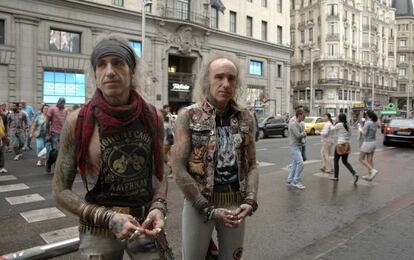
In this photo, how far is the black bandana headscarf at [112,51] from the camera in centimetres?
207

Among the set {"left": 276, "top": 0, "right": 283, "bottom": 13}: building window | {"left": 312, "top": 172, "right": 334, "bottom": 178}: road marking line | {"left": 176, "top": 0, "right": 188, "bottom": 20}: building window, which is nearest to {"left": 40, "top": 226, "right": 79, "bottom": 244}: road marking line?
{"left": 312, "top": 172, "right": 334, "bottom": 178}: road marking line

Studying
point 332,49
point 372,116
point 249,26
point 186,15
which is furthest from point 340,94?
point 372,116

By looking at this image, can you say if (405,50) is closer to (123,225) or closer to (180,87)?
(180,87)

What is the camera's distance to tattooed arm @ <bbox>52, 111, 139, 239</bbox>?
1928 millimetres

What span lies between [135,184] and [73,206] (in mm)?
337

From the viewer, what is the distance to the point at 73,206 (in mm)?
2012

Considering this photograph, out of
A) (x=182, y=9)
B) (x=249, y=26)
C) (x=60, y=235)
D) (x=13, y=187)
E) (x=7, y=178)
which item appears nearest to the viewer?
(x=60, y=235)

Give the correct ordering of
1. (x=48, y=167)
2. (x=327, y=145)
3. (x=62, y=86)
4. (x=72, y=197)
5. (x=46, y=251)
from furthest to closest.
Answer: (x=62, y=86) → (x=327, y=145) → (x=48, y=167) → (x=46, y=251) → (x=72, y=197)

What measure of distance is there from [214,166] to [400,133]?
19.2m

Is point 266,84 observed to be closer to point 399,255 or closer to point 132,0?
point 132,0

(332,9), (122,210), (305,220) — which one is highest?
(332,9)

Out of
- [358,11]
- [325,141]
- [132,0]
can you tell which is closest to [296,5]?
[358,11]

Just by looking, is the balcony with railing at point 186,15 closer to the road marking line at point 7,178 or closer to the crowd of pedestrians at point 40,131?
the crowd of pedestrians at point 40,131

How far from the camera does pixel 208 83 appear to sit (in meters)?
2.78
